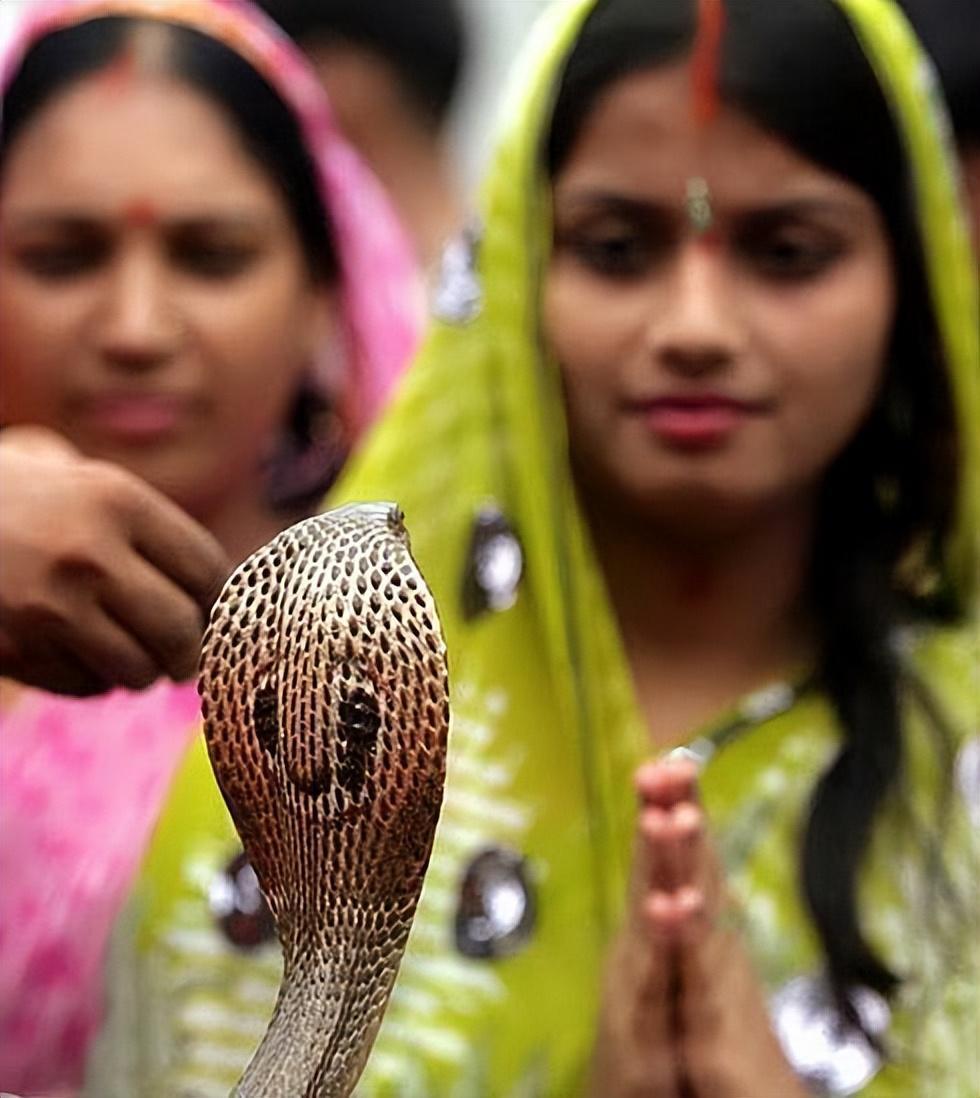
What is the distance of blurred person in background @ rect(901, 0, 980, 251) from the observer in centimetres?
202

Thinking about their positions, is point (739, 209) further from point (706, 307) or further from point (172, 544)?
point (172, 544)

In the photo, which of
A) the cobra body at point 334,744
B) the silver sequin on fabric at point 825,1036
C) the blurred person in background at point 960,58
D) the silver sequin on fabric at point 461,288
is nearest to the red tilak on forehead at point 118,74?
the silver sequin on fabric at point 461,288

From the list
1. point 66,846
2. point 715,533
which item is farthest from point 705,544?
point 66,846

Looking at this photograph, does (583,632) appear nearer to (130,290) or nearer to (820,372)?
(820,372)

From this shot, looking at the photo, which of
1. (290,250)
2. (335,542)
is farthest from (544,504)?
(335,542)

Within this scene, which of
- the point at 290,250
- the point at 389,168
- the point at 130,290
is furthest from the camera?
the point at 389,168

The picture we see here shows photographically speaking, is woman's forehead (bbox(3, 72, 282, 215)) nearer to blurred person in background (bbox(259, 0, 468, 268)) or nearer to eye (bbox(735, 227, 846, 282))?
eye (bbox(735, 227, 846, 282))

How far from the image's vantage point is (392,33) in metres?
2.79

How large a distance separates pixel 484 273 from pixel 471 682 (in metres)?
0.21

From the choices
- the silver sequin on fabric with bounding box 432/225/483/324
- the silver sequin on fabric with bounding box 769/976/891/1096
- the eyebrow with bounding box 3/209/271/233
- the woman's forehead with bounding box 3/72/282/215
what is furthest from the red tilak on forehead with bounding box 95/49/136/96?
the silver sequin on fabric with bounding box 769/976/891/1096

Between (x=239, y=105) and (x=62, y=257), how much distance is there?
7.1 inches

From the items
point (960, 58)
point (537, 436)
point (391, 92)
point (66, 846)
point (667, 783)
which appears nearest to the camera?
point (667, 783)

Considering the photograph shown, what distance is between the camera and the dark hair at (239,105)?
1.85 meters

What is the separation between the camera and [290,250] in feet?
6.18
